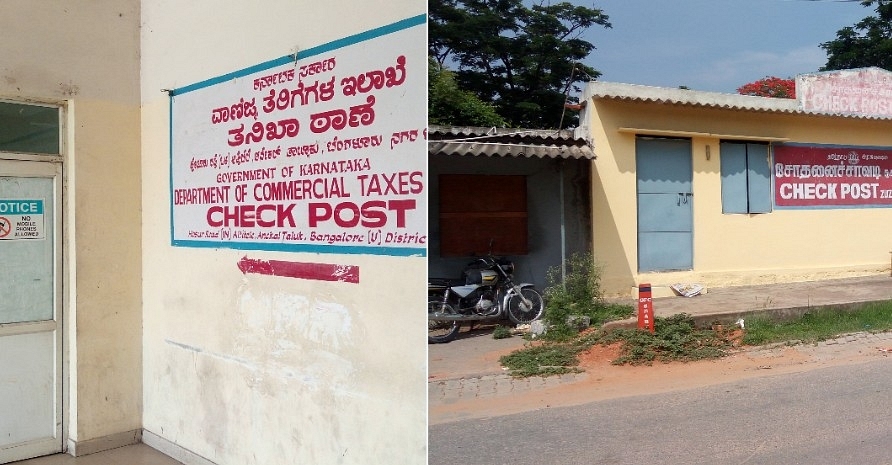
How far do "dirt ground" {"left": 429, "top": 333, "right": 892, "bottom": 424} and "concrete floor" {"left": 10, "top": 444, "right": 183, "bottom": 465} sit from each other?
2.57 metres

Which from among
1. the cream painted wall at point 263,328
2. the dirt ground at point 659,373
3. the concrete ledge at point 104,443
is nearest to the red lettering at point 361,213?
the cream painted wall at point 263,328

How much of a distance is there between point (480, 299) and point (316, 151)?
23.2ft

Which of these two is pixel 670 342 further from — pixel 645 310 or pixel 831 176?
pixel 831 176

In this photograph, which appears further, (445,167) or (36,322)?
(445,167)

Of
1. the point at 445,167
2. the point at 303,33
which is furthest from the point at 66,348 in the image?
the point at 445,167

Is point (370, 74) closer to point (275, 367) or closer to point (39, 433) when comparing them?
point (275, 367)

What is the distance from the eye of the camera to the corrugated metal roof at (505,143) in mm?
9414

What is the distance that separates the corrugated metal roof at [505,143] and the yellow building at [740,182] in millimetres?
594

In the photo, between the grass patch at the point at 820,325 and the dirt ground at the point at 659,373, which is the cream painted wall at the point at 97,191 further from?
the grass patch at the point at 820,325

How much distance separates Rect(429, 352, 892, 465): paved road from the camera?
17.1 feet

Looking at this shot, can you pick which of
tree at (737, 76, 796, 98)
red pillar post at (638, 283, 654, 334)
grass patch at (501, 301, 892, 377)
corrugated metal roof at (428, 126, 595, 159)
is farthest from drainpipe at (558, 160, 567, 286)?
tree at (737, 76, 796, 98)

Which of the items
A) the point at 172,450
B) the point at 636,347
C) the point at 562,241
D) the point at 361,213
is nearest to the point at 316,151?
the point at 361,213

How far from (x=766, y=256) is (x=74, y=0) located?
1136 cm

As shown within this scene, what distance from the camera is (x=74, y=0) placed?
4535 millimetres
